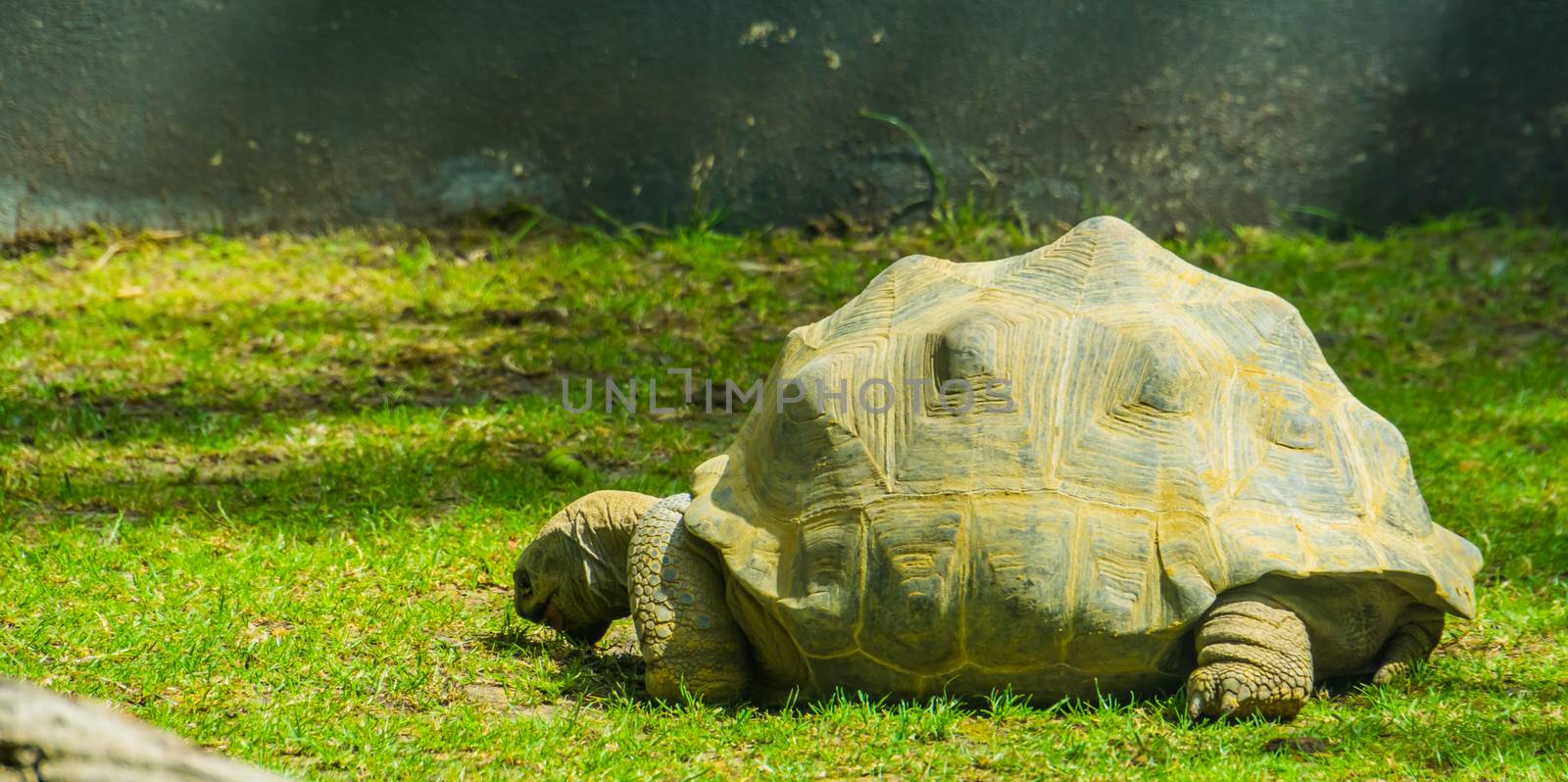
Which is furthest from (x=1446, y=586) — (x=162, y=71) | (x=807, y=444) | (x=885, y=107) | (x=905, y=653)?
(x=162, y=71)

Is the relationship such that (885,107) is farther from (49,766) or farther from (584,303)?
(49,766)

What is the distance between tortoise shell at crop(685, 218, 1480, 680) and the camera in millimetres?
2943

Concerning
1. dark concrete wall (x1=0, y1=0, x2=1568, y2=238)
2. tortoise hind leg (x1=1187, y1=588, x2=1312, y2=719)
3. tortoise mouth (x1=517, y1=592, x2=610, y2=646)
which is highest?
dark concrete wall (x1=0, y1=0, x2=1568, y2=238)

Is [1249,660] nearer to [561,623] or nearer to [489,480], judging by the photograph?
[561,623]

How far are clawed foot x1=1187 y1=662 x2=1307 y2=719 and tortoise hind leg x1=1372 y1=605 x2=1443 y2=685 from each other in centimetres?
39

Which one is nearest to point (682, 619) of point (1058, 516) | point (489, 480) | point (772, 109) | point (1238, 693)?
point (1058, 516)

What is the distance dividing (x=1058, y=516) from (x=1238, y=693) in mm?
510

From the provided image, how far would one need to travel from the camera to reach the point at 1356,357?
21.3 ft

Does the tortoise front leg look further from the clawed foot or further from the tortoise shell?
the clawed foot

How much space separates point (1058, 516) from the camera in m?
2.96

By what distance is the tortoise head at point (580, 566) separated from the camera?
3.57 m

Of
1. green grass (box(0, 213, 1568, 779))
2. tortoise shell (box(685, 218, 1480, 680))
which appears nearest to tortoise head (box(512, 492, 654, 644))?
green grass (box(0, 213, 1568, 779))

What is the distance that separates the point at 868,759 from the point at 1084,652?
19.9 inches

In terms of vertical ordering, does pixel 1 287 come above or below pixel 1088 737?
above
